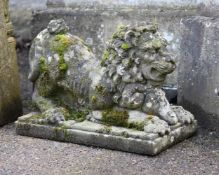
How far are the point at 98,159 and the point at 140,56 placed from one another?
2.77 ft

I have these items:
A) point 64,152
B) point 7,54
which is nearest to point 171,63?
point 64,152

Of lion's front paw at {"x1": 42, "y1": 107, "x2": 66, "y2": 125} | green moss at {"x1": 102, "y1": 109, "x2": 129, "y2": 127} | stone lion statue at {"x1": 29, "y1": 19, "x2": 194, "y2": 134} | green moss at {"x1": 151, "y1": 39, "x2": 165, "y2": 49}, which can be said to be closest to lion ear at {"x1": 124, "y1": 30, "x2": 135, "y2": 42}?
stone lion statue at {"x1": 29, "y1": 19, "x2": 194, "y2": 134}

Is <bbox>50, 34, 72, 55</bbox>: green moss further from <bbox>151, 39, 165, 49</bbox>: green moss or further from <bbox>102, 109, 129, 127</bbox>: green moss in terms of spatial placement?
<bbox>151, 39, 165, 49</bbox>: green moss

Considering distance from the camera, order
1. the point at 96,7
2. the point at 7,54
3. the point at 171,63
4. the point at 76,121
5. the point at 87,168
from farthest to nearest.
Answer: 1. the point at 96,7
2. the point at 7,54
3. the point at 76,121
4. the point at 171,63
5. the point at 87,168

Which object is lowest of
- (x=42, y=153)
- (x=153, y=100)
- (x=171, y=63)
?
(x=42, y=153)

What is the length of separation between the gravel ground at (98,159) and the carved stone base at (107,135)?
5 centimetres

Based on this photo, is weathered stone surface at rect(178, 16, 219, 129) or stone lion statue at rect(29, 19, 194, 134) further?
weathered stone surface at rect(178, 16, 219, 129)

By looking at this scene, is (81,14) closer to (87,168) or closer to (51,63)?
(51,63)

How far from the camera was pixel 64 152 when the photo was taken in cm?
486

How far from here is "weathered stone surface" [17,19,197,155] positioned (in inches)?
188

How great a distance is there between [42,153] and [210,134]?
55.7 inches

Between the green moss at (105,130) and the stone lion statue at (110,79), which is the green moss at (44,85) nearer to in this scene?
the stone lion statue at (110,79)

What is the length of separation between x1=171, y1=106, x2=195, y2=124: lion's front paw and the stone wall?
4.98 feet

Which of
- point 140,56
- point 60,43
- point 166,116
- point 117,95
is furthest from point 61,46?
point 166,116
